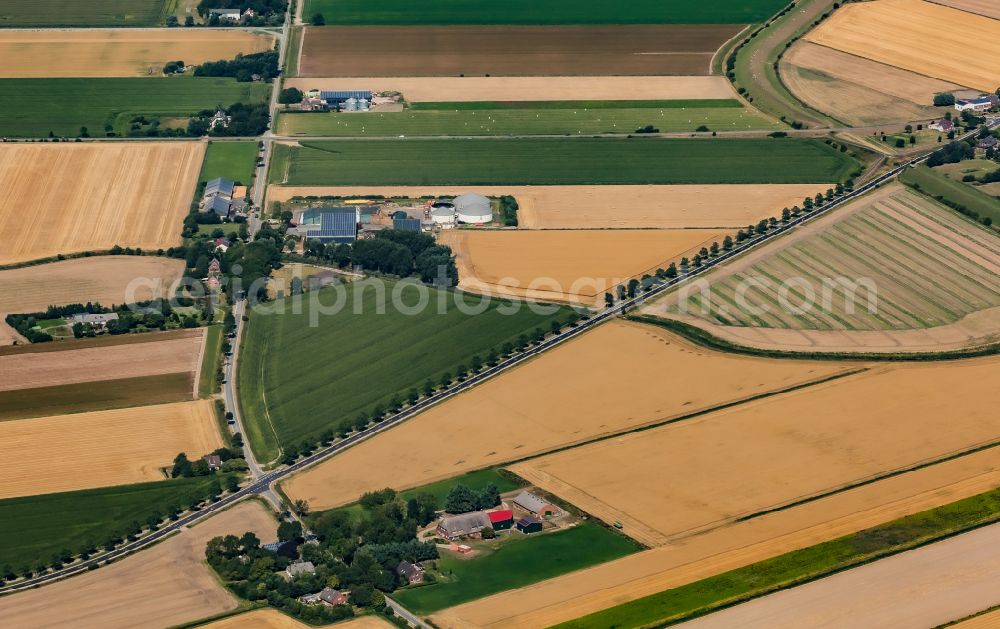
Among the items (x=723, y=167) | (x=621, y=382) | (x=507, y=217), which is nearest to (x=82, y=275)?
(x=507, y=217)

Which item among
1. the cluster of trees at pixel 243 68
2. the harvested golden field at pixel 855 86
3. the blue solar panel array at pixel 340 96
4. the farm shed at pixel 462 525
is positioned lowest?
the farm shed at pixel 462 525

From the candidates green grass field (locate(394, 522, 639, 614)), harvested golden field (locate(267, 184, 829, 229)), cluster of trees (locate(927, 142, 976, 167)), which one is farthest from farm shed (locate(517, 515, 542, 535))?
cluster of trees (locate(927, 142, 976, 167))

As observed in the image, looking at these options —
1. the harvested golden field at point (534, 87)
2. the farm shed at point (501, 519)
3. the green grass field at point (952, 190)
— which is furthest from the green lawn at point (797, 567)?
the harvested golden field at point (534, 87)

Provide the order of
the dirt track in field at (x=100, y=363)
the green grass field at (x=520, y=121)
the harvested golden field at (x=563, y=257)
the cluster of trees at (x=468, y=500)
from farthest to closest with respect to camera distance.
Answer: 1. the green grass field at (x=520, y=121)
2. the harvested golden field at (x=563, y=257)
3. the dirt track in field at (x=100, y=363)
4. the cluster of trees at (x=468, y=500)

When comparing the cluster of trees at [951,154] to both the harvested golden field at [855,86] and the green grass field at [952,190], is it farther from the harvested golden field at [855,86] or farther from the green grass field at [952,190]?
the harvested golden field at [855,86]

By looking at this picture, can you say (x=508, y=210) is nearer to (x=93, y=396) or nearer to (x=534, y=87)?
(x=534, y=87)

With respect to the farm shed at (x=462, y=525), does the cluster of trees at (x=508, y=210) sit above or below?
above

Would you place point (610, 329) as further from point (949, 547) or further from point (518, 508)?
point (949, 547)

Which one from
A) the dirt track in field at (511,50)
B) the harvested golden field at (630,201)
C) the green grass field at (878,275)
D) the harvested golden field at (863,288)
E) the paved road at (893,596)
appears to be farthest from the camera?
the dirt track in field at (511,50)
